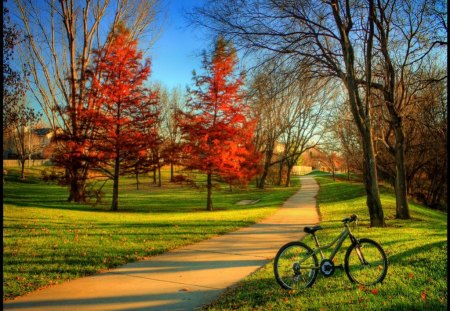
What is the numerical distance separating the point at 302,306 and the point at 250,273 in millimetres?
1993

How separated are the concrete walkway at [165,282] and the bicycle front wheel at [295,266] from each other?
0.97m

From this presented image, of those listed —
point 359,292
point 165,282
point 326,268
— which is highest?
point 326,268

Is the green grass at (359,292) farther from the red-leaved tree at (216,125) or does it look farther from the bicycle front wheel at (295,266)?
the red-leaved tree at (216,125)

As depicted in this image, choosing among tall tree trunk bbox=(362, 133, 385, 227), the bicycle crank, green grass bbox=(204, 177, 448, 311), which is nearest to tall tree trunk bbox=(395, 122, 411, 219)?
tall tree trunk bbox=(362, 133, 385, 227)

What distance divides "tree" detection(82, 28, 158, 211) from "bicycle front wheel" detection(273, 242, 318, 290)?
15524 millimetres

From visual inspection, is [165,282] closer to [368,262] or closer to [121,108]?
[368,262]

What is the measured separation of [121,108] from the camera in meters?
20.0

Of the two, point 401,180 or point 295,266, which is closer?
point 295,266

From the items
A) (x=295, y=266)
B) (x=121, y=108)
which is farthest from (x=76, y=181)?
(x=295, y=266)

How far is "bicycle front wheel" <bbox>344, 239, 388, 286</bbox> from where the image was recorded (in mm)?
5574

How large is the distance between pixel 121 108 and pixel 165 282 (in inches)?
608

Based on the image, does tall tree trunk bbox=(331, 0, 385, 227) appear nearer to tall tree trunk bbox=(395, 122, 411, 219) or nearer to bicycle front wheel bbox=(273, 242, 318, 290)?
tall tree trunk bbox=(395, 122, 411, 219)

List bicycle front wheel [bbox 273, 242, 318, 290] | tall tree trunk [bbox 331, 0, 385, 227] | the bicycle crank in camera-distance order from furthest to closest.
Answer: tall tree trunk [bbox 331, 0, 385, 227] → the bicycle crank → bicycle front wheel [bbox 273, 242, 318, 290]

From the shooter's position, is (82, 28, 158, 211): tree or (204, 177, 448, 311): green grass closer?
(204, 177, 448, 311): green grass
